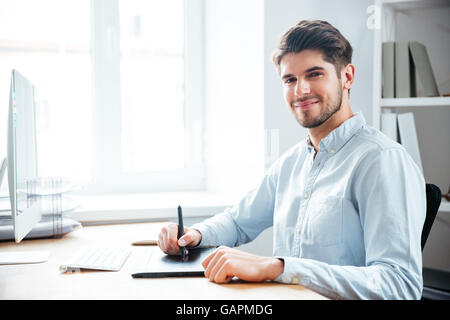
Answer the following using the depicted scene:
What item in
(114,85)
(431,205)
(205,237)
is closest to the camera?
(431,205)

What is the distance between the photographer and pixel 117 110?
2217 mm

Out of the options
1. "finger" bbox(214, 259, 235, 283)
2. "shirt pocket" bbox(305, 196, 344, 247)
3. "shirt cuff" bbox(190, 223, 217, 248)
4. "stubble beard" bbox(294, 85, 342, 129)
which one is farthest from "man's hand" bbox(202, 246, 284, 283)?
"stubble beard" bbox(294, 85, 342, 129)

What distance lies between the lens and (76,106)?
2188 millimetres

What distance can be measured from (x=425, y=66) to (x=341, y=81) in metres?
0.73

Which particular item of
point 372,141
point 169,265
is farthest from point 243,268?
point 372,141

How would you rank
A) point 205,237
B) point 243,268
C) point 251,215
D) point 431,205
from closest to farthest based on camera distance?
1. point 243,268
2. point 431,205
3. point 205,237
4. point 251,215

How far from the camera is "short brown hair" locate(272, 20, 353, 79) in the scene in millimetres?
1245

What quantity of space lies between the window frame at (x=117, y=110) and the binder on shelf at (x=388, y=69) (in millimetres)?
885

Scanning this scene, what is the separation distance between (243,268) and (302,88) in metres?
0.54

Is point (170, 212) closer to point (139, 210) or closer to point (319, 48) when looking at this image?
point (139, 210)

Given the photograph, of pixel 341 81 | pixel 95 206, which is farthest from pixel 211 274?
pixel 95 206

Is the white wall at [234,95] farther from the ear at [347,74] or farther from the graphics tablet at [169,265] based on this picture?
the graphics tablet at [169,265]

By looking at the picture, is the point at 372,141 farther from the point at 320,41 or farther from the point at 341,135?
the point at 320,41

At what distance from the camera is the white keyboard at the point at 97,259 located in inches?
43.2
